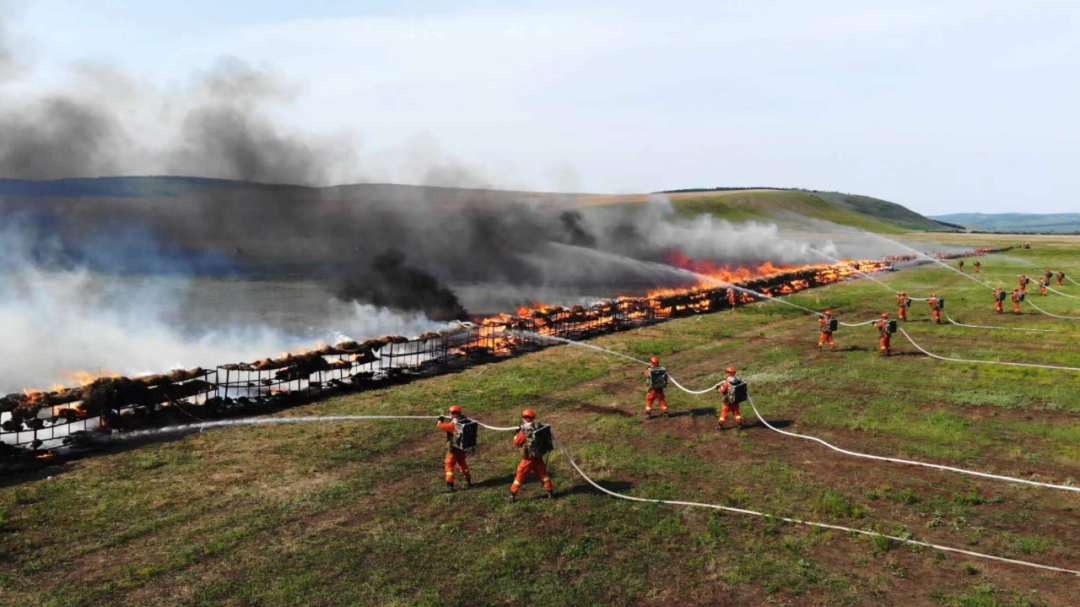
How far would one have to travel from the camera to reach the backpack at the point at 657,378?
24.4m

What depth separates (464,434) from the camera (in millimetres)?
17203

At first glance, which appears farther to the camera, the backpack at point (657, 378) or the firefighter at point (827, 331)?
the firefighter at point (827, 331)

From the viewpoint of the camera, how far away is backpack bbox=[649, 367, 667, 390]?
24.4 metres

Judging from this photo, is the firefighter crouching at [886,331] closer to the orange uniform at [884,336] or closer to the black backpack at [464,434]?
the orange uniform at [884,336]

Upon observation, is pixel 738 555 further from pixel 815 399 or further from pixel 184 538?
pixel 815 399

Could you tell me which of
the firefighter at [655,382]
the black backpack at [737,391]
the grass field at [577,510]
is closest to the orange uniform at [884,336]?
the grass field at [577,510]

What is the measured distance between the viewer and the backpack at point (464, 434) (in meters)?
17.2

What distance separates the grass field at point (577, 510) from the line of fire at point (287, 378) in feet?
7.05

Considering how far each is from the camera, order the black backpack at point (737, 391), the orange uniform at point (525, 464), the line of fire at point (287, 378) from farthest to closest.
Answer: the black backpack at point (737, 391) → the line of fire at point (287, 378) → the orange uniform at point (525, 464)

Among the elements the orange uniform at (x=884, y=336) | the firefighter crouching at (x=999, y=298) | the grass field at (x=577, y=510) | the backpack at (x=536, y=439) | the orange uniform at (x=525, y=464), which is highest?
the firefighter crouching at (x=999, y=298)

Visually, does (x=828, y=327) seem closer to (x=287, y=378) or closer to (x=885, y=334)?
(x=885, y=334)

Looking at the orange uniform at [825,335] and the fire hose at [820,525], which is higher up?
the orange uniform at [825,335]

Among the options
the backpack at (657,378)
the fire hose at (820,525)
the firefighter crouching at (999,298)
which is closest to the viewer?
the fire hose at (820,525)

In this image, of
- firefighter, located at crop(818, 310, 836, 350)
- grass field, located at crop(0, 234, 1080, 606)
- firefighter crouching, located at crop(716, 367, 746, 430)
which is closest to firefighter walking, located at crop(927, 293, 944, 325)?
firefighter, located at crop(818, 310, 836, 350)
